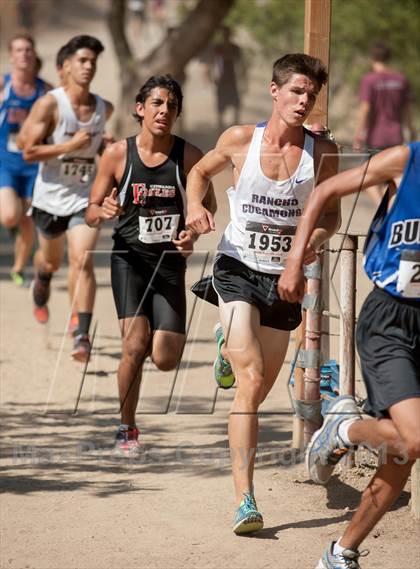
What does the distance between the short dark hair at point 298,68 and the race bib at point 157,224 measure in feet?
4.56

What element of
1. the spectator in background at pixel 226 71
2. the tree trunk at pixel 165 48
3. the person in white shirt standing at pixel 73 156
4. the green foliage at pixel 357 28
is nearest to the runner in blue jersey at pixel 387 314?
the person in white shirt standing at pixel 73 156

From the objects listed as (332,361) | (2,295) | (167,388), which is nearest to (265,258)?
(332,361)

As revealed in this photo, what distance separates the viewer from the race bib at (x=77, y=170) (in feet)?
29.4

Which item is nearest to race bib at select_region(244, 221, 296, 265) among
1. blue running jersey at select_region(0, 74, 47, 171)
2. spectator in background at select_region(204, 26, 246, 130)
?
blue running jersey at select_region(0, 74, 47, 171)

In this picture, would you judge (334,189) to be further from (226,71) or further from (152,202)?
(226,71)

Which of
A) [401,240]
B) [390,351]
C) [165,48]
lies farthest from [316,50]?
[165,48]

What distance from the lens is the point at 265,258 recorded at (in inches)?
220

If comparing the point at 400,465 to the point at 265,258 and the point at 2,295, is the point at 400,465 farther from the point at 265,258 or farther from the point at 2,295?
the point at 2,295

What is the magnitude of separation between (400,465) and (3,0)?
37.6 m

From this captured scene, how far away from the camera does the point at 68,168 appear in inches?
354

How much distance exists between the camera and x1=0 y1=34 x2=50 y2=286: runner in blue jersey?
10.4m

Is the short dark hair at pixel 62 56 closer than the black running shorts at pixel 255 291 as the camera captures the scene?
No

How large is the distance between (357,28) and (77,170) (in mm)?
18979

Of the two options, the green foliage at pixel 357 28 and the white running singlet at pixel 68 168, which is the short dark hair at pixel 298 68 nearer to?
the white running singlet at pixel 68 168
